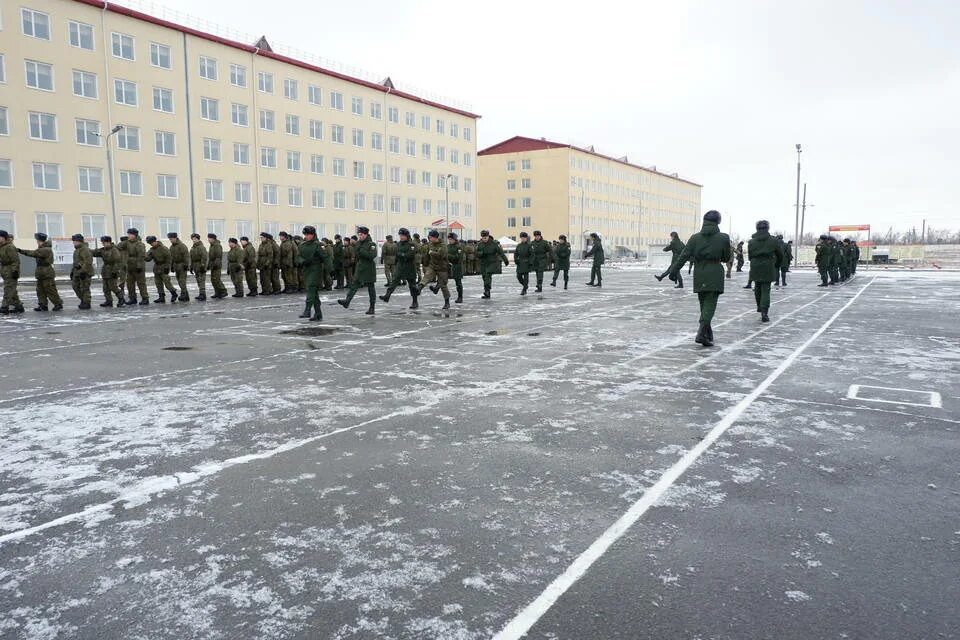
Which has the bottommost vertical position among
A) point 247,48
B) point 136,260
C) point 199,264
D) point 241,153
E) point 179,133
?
point 199,264

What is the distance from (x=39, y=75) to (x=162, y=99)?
7.01 meters

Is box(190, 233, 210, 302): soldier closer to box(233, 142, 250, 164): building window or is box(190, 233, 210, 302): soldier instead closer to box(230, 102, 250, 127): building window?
box(233, 142, 250, 164): building window

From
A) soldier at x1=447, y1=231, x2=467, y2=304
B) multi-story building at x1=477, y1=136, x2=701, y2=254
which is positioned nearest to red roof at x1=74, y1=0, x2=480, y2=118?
multi-story building at x1=477, y1=136, x2=701, y2=254

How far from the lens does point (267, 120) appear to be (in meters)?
49.5

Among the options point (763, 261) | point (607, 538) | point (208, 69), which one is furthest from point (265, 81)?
point (607, 538)

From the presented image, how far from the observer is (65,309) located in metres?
16.9

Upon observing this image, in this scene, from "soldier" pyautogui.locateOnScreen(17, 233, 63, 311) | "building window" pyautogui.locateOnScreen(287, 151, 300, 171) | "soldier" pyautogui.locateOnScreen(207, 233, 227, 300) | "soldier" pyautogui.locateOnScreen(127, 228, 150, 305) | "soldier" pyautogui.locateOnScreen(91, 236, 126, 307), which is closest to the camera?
"soldier" pyautogui.locateOnScreen(17, 233, 63, 311)

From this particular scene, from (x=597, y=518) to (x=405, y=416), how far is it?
256 cm

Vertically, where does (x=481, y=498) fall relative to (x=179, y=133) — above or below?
below

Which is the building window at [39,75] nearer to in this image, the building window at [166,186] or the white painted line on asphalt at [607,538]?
the building window at [166,186]

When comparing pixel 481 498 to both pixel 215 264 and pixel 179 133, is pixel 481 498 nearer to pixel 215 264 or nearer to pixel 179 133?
pixel 215 264

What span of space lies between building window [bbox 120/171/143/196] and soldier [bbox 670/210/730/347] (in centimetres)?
3993

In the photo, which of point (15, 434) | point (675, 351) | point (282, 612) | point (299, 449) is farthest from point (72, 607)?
point (675, 351)

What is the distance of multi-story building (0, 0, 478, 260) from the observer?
3672 centimetres
